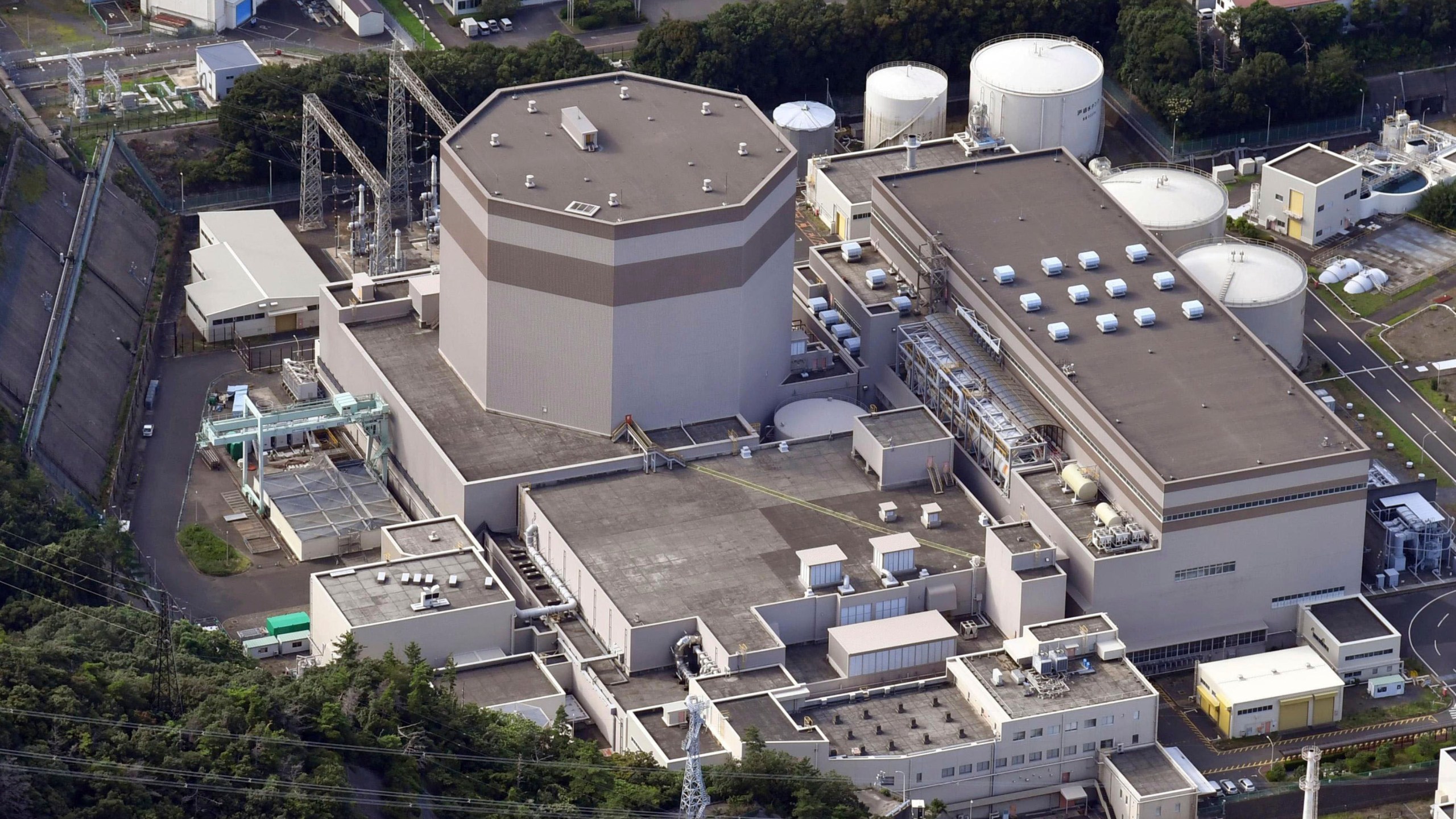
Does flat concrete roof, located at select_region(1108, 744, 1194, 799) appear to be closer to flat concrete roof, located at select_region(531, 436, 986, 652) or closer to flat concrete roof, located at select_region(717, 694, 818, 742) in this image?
flat concrete roof, located at select_region(717, 694, 818, 742)

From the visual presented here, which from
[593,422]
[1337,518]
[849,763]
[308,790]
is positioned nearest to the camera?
[308,790]

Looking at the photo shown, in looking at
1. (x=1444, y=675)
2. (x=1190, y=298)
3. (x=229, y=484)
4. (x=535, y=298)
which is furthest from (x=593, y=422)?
(x=1444, y=675)

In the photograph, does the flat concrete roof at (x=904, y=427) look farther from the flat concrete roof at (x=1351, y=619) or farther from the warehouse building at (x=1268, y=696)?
the flat concrete roof at (x=1351, y=619)

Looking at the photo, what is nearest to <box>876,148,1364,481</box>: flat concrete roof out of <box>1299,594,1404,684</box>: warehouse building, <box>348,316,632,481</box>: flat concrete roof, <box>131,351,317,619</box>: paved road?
<box>1299,594,1404,684</box>: warehouse building

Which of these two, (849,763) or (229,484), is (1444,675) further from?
(229,484)

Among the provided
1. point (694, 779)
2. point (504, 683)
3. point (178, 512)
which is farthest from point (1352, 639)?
point (178, 512)
